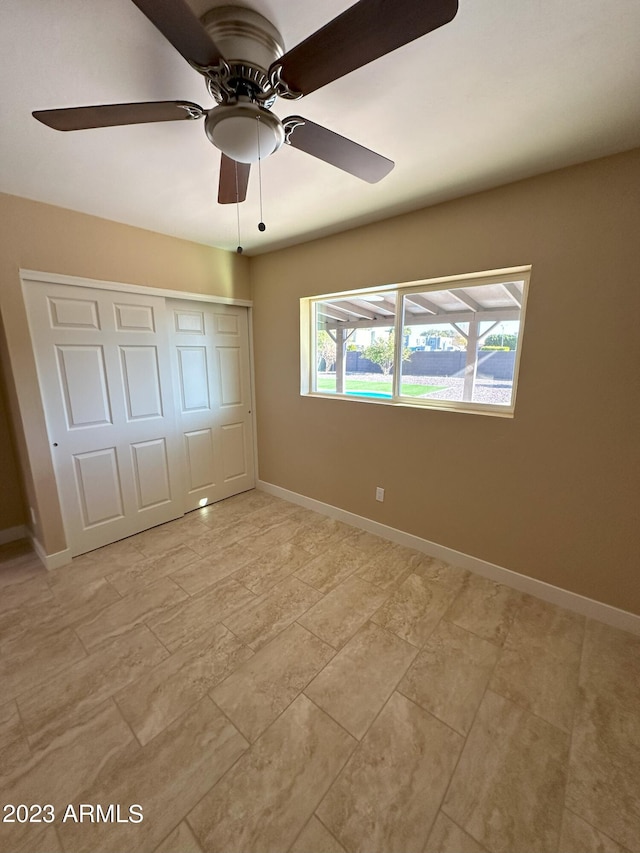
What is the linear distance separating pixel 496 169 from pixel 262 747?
2.97 meters

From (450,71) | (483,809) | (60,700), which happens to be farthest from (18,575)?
(450,71)

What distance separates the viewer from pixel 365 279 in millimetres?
2621

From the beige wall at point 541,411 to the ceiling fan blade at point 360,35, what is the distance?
4.95ft

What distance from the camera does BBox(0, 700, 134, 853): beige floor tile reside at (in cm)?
113

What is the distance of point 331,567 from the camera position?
2402 millimetres

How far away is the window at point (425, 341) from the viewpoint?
85.4 inches

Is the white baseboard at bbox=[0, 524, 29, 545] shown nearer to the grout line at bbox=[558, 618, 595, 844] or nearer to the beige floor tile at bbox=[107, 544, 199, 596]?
the beige floor tile at bbox=[107, 544, 199, 596]

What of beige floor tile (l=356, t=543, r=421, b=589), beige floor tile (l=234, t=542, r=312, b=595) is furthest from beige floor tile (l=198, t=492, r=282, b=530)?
beige floor tile (l=356, t=543, r=421, b=589)

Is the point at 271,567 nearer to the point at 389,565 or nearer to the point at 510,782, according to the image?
the point at 389,565

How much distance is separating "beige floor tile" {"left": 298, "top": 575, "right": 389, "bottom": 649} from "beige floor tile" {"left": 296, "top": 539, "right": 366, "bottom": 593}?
7 centimetres

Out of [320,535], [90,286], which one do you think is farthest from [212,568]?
[90,286]

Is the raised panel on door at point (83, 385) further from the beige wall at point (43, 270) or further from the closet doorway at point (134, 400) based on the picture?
the beige wall at point (43, 270)

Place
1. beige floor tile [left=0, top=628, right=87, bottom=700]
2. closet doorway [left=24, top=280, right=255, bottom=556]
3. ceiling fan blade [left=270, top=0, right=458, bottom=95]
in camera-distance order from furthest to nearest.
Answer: closet doorway [left=24, top=280, right=255, bottom=556] < beige floor tile [left=0, top=628, right=87, bottom=700] < ceiling fan blade [left=270, top=0, right=458, bottom=95]

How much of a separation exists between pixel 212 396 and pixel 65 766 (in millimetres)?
2620
